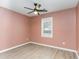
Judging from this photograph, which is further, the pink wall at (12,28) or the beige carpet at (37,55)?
the pink wall at (12,28)

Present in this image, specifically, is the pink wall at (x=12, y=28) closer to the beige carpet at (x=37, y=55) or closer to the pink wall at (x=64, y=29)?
the beige carpet at (x=37, y=55)

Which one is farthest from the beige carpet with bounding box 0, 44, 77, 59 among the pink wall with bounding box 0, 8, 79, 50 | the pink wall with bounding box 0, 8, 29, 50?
the pink wall with bounding box 0, 8, 29, 50

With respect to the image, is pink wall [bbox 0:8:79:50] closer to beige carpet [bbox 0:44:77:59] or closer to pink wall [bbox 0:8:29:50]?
pink wall [bbox 0:8:29:50]

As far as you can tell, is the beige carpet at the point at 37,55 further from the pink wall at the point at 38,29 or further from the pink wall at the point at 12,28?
the pink wall at the point at 12,28

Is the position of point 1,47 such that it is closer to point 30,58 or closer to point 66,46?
point 30,58

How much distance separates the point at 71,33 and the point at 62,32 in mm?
530

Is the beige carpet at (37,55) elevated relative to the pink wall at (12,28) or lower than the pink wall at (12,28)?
lower

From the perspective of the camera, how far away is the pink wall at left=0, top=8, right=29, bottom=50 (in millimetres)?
4211

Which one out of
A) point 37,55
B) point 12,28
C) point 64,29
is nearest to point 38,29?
point 12,28

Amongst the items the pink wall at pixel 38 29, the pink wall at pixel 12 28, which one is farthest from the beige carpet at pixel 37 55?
the pink wall at pixel 12 28

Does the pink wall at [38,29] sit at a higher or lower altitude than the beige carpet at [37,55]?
higher

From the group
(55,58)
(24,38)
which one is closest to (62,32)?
(55,58)

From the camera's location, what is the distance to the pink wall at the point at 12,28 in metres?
4.21

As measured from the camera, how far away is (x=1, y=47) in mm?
4094
